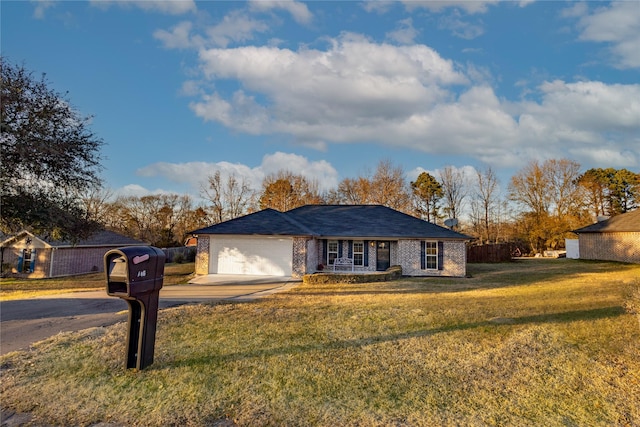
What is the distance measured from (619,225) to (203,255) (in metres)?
31.2

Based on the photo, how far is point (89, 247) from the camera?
24922 millimetres

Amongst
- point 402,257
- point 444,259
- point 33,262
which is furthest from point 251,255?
point 33,262

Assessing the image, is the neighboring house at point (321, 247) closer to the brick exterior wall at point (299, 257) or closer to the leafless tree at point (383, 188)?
the brick exterior wall at point (299, 257)

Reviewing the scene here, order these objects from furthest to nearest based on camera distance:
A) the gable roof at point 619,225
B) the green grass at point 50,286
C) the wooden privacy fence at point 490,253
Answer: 1. the wooden privacy fence at point 490,253
2. the gable roof at point 619,225
3. the green grass at point 50,286

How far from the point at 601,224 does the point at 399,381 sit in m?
34.8

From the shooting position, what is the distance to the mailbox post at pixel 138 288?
4763 mm

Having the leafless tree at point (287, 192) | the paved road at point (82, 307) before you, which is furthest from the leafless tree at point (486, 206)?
the paved road at point (82, 307)

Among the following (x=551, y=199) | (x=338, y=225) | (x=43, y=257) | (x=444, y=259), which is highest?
(x=551, y=199)

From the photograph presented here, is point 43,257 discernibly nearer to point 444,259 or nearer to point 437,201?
point 444,259

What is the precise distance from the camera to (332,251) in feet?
68.0

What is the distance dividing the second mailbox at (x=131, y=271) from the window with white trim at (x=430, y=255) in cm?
1654

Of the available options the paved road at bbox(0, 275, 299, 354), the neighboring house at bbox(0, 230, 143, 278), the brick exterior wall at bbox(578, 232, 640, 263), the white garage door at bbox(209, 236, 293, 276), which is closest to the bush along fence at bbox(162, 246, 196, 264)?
the neighboring house at bbox(0, 230, 143, 278)

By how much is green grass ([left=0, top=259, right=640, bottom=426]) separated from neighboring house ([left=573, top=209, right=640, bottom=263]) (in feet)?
79.9

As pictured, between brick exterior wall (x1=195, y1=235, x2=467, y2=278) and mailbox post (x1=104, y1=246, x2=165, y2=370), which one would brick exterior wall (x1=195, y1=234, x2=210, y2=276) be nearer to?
brick exterior wall (x1=195, y1=235, x2=467, y2=278)
